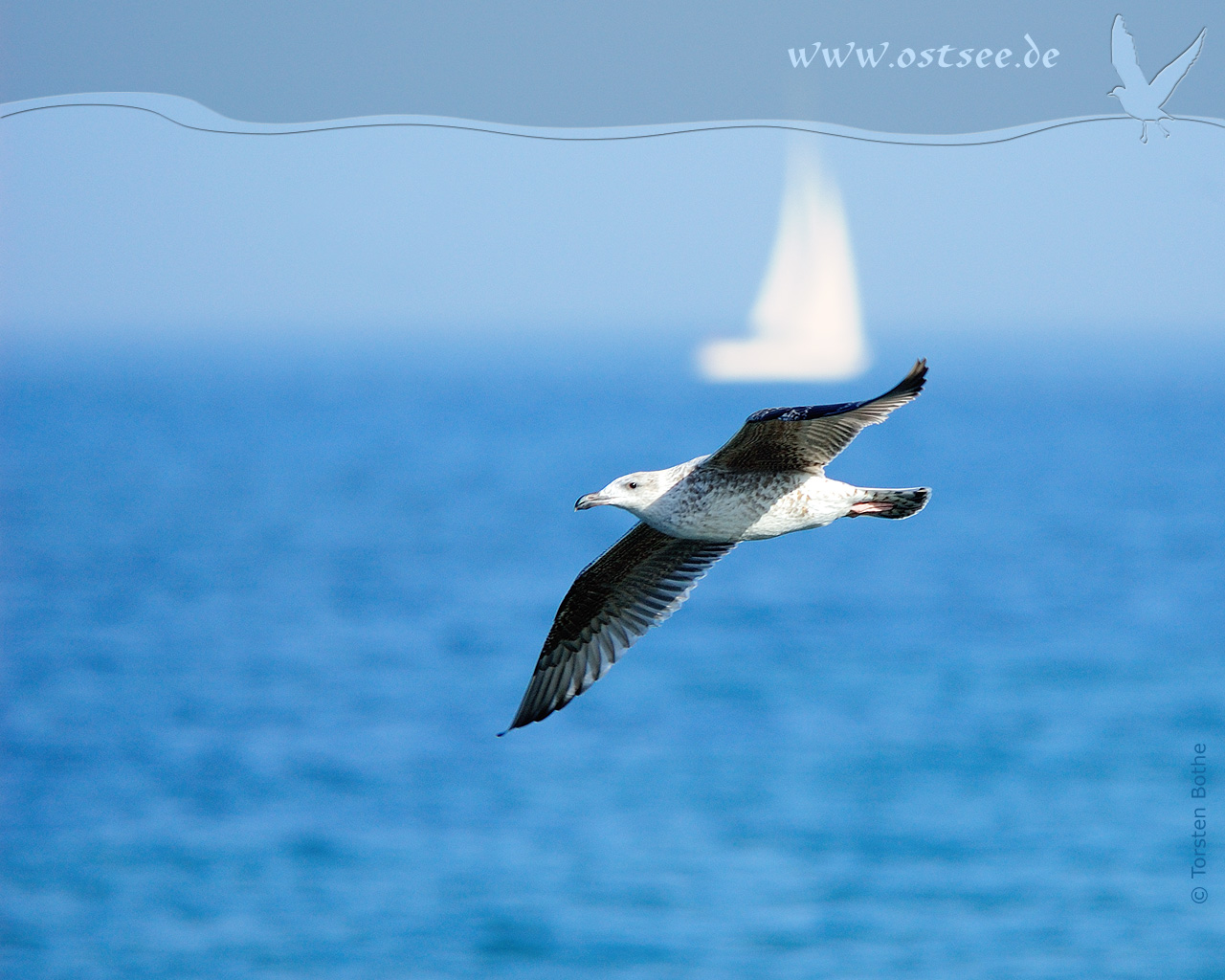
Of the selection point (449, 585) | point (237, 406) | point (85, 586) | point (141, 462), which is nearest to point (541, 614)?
point (449, 585)

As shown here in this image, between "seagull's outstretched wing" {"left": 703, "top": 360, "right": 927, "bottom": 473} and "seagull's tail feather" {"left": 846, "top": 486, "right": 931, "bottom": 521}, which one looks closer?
"seagull's outstretched wing" {"left": 703, "top": 360, "right": 927, "bottom": 473}

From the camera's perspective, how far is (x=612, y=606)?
7.82 m

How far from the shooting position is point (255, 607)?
140 ft

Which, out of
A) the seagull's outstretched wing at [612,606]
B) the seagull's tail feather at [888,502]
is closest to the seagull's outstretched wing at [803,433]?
the seagull's tail feather at [888,502]

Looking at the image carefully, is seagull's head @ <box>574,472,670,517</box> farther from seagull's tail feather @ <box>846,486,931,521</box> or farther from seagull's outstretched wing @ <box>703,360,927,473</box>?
seagull's tail feather @ <box>846,486,931,521</box>

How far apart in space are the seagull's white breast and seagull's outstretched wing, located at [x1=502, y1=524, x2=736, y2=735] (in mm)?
815

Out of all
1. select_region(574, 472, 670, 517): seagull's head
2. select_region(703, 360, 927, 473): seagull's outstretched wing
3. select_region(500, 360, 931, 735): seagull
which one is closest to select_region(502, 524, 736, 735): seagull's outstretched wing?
select_region(500, 360, 931, 735): seagull

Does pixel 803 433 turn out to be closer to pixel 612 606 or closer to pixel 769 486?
pixel 769 486

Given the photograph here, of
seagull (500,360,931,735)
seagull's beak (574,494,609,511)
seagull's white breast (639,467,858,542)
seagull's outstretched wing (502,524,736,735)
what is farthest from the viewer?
seagull's outstretched wing (502,524,736,735)

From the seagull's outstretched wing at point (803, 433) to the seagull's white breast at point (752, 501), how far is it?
0.19 feet

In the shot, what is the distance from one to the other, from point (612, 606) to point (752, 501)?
139 cm

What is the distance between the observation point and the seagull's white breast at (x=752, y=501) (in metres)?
6.65

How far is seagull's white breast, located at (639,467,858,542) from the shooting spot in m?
6.65

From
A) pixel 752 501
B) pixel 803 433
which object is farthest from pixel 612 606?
pixel 803 433
